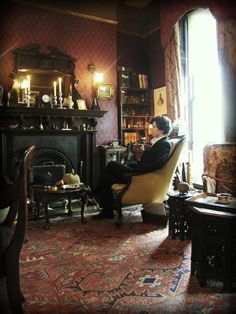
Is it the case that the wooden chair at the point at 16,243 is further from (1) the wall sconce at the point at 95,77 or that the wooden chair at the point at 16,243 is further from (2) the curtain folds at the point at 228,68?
(1) the wall sconce at the point at 95,77

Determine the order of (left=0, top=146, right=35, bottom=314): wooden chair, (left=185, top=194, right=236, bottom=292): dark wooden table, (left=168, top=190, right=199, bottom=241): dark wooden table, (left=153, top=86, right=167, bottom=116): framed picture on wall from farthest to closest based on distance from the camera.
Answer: (left=153, top=86, right=167, bottom=116): framed picture on wall
(left=168, top=190, right=199, bottom=241): dark wooden table
(left=185, top=194, right=236, bottom=292): dark wooden table
(left=0, top=146, right=35, bottom=314): wooden chair

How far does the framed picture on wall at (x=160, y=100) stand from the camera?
5648mm

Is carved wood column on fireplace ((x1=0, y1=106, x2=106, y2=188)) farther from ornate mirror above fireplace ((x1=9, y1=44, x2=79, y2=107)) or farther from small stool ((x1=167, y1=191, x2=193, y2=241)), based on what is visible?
small stool ((x1=167, y1=191, x2=193, y2=241))

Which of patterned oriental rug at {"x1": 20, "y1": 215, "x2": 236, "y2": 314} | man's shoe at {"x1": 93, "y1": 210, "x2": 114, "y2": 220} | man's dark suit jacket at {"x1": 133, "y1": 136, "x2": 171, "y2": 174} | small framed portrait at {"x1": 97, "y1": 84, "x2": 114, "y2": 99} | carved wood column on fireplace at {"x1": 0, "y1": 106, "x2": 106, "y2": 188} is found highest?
small framed portrait at {"x1": 97, "y1": 84, "x2": 114, "y2": 99}

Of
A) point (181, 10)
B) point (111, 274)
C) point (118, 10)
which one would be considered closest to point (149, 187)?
point (111, 274)

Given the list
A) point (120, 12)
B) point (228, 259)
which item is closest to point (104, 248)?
point (228, 259)

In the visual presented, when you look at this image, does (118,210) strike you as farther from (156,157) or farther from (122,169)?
(156,157)

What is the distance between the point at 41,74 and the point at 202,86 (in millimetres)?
2812

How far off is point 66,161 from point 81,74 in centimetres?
167

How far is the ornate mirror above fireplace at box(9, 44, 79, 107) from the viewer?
4.70 meters

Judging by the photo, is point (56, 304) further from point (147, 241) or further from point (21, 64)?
point (21, 64)

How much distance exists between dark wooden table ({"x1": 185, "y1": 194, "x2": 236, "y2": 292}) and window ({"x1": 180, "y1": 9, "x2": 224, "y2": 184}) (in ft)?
9.18

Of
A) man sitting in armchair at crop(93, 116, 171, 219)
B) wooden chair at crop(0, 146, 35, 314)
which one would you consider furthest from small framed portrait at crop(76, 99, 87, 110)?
wooden chair at crop(0, 146, 35, 314)

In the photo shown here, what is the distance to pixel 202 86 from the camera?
495 cm
